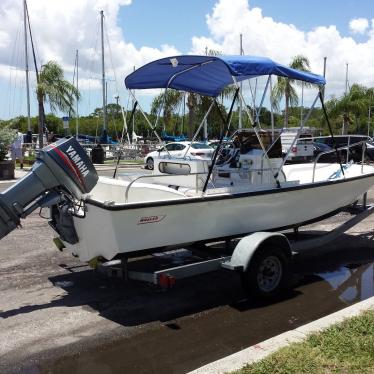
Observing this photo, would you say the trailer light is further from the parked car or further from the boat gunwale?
the parked car

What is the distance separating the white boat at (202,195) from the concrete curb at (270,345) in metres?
1.66

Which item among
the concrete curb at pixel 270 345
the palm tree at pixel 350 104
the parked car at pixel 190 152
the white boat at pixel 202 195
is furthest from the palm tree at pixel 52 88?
the palm tree at pixel 350 104

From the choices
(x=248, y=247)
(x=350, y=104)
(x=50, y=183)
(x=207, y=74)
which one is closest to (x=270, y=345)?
(x=248, y=247)

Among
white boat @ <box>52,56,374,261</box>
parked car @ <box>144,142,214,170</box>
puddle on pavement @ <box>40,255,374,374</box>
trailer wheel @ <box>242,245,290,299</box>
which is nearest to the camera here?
puddle on pavement @ <box>40,255,374,374</box>

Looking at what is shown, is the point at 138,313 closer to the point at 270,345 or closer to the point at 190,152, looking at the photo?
the point at 270,345

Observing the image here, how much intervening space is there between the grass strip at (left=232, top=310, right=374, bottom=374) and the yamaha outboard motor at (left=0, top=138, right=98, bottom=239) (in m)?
2.73

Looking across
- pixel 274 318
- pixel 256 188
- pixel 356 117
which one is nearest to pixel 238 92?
pixel 256 188

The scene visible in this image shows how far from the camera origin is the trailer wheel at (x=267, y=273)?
229 inches

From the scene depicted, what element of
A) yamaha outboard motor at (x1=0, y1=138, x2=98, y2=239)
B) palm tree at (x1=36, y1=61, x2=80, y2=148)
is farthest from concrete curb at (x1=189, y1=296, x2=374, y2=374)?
palm tree at (x1=36, y1=61, x2=80, y2=148)

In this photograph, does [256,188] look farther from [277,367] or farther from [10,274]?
[10,274]

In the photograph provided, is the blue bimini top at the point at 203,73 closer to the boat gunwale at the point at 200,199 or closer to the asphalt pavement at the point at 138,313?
the boat gunwale at the point at 200,199

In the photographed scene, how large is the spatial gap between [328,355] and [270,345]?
1.69 feet

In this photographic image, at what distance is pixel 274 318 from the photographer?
5.50m

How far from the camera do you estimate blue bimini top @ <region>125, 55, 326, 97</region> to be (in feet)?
20.3
